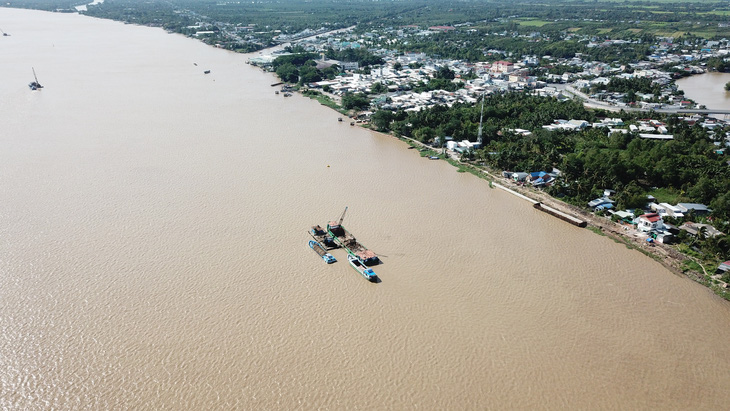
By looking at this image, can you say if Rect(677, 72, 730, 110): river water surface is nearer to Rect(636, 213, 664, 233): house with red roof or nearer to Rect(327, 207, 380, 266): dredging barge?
Rect(636, 213, 664, 233): house with red roof

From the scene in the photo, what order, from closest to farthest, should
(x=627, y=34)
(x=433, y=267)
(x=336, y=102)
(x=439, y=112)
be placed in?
1. (x=433, y=267)
2. (x=439, y=112)
3. (x=336, y=102)
4. (x=627, y=34)

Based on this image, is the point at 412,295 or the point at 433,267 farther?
the point at 433,267

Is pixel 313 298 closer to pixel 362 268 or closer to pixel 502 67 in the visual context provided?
pixel 362 268

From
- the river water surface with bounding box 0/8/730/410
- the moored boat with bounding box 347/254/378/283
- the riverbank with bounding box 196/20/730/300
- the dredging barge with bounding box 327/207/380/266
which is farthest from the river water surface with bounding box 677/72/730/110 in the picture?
the moored boat with bounding box 347/254/378/283

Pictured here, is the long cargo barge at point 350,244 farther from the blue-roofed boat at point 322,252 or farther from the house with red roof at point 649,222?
the house with red roof at point 649,222

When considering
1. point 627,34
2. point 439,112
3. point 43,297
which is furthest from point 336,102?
point 627,34

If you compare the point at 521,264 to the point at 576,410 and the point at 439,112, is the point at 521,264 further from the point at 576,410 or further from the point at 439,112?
the point at 439,112
